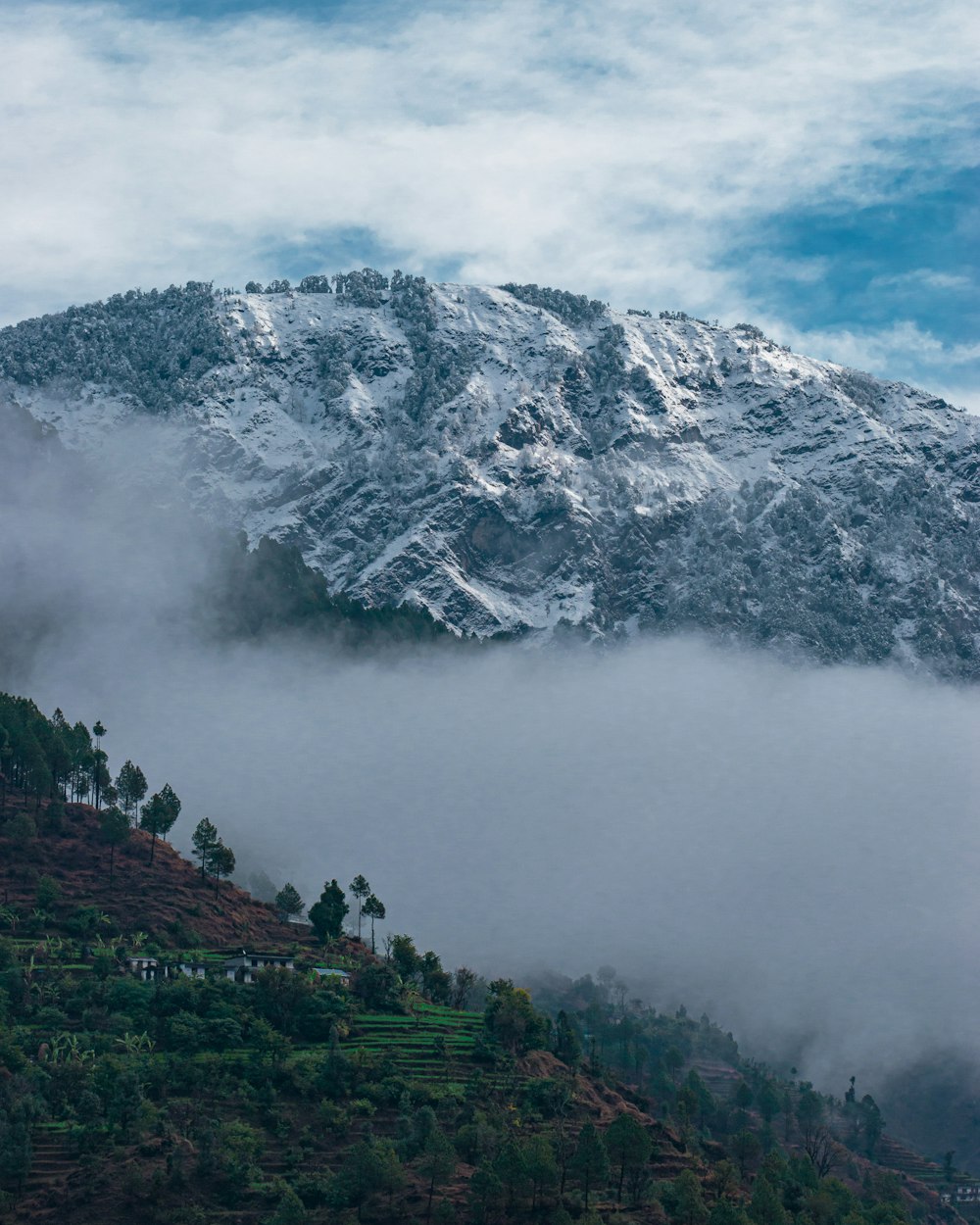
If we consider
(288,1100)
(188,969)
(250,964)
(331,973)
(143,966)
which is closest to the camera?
(288,1100)

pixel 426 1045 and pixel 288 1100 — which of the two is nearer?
pixel 288 1100

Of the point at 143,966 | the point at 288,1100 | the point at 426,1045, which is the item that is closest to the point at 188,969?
the point at 143,966

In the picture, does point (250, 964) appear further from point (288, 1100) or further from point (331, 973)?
point (288, 1100)

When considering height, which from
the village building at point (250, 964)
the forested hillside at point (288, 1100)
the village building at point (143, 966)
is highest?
the village building at point (250, 964)

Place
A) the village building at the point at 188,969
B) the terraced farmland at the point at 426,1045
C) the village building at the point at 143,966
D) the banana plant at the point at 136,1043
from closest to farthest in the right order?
the banana plant at the point at 136,1043 < the terraced farmland at the point at 426,1045 < the village building at the point at 143,966 < the village building at the point at 188,969

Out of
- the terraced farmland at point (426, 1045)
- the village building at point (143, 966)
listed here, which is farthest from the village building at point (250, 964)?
the terraced farmland at point (426, 1045)

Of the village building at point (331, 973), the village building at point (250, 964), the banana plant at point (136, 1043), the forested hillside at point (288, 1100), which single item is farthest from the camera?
the village building at point (331, 973)

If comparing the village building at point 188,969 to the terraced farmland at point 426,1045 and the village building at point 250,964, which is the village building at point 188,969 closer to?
Result: the village building at point 250,964

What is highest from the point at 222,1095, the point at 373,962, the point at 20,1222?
the point at 373,962

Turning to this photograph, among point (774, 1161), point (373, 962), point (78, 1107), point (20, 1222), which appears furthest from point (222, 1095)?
point (774, 1161)

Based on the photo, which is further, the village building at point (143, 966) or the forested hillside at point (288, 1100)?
the village building at point (143, 966)

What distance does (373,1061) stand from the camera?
171 meters

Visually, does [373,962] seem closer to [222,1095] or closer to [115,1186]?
[222,1095]

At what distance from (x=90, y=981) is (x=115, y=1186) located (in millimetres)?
33784
